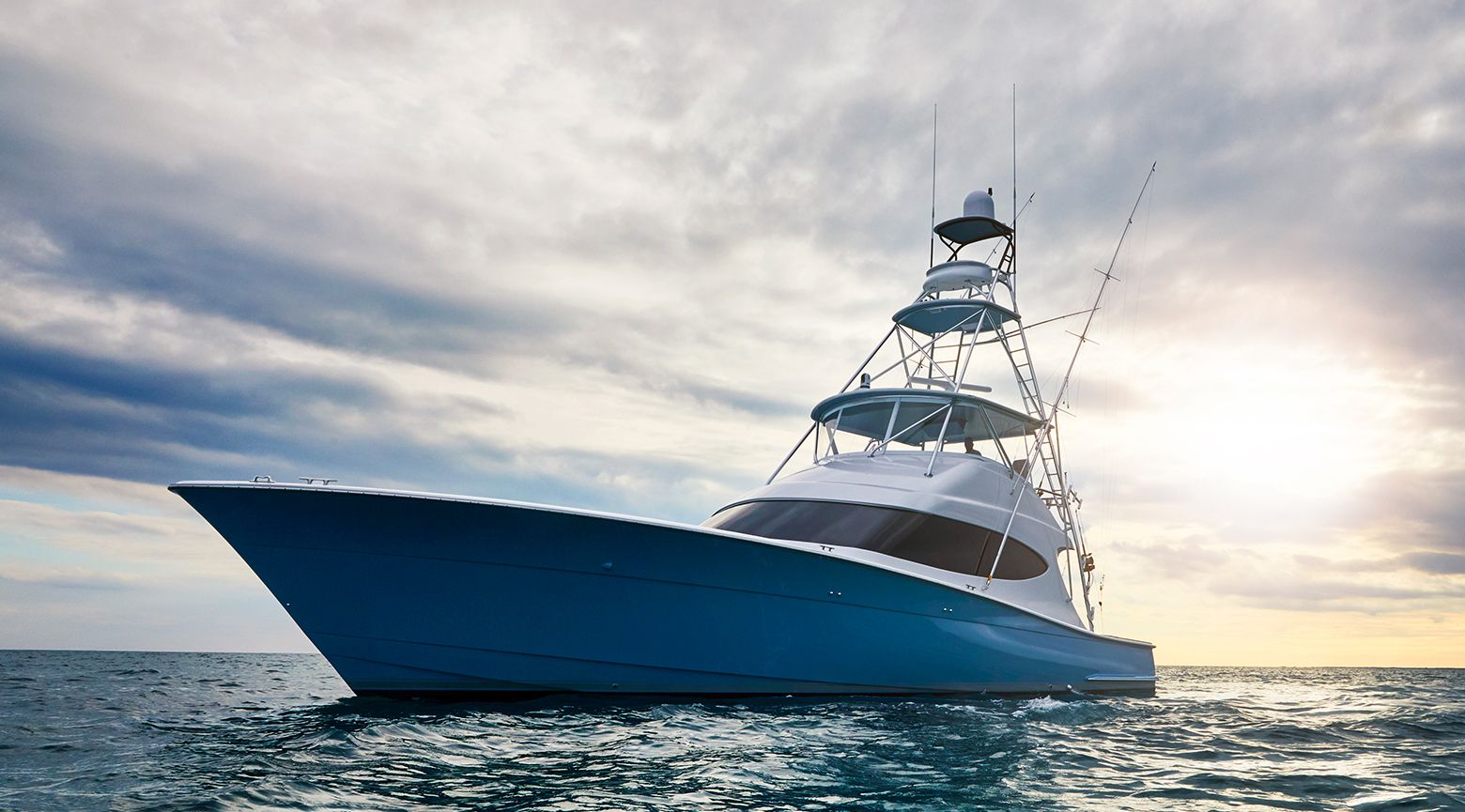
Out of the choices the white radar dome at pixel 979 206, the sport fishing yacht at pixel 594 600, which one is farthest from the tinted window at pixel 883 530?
the white radar dome at pixel 979 206

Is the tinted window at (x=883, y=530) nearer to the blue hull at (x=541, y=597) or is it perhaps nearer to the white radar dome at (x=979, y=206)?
the blue hull at (x=541, y=597)

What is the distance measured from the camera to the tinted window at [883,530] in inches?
423

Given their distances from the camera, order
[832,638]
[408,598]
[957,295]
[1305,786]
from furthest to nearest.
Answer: [957,295]
[832,638]
[408,598]
[1305,786]

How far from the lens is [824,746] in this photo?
6812mm

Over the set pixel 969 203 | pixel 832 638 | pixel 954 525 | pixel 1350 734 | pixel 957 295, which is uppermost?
pixel 969 203

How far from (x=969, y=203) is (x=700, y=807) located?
1363 centimetres

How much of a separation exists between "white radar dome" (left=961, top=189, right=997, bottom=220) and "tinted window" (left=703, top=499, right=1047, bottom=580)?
6748mm

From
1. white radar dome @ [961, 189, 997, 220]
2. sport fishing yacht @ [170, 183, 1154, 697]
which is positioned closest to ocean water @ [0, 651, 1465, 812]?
sport fishing yacht @ [170, 183, 1154, 697]

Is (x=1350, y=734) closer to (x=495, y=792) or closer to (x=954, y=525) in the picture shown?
(x=954, y=525)

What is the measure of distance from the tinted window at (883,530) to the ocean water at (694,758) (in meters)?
1.80

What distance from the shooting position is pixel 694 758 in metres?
6.21

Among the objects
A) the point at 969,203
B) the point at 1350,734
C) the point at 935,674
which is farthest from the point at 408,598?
the point at 969,203

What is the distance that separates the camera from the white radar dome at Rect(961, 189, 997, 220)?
16.2 metres

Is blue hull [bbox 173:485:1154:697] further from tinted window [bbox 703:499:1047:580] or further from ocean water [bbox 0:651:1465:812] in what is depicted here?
tinted window [bbox 703:499:1047:580]
